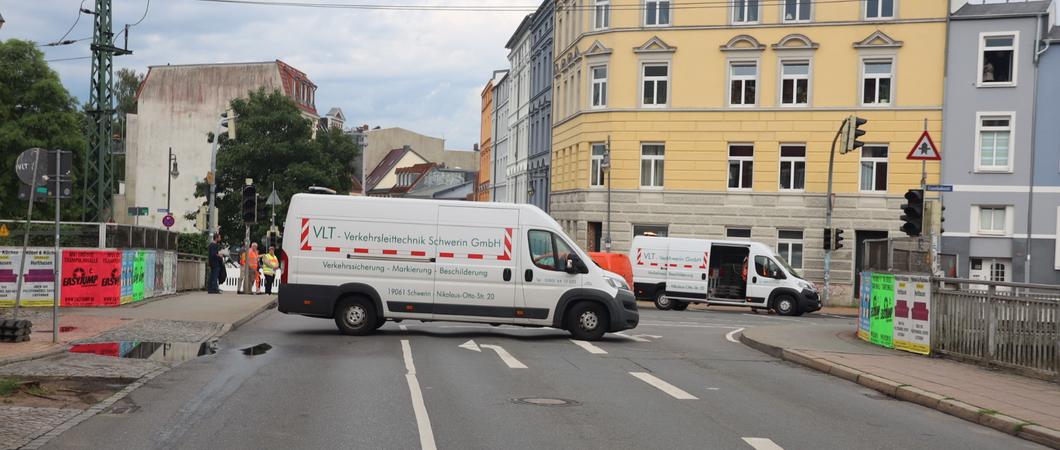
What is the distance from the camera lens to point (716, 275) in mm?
35781

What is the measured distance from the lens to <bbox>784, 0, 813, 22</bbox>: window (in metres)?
44.0

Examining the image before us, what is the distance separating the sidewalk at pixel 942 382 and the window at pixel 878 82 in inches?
949

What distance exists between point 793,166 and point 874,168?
3.06 metres

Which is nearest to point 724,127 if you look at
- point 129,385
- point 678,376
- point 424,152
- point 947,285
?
point 947,285

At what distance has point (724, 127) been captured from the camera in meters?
44.8

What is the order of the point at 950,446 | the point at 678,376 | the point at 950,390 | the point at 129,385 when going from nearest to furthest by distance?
the point at 950,446
the point at 129,385
the point at 950,390
the point at 678,376

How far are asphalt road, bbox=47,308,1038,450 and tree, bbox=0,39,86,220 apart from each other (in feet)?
158

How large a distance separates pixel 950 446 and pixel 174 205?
8438 centimetres

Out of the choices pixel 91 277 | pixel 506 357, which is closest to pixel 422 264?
pixel 506 357

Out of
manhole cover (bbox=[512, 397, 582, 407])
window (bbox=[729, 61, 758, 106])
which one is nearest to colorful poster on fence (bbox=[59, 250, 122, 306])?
manhole cover (bbox=[512, 397, 582, 407])

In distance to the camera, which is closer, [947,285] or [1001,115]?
[947,285]

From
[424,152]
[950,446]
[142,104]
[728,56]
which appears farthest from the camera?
[424,152]

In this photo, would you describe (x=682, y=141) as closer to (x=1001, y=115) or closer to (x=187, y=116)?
(x=1001, y=115)

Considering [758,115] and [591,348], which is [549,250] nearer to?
[591,348]
